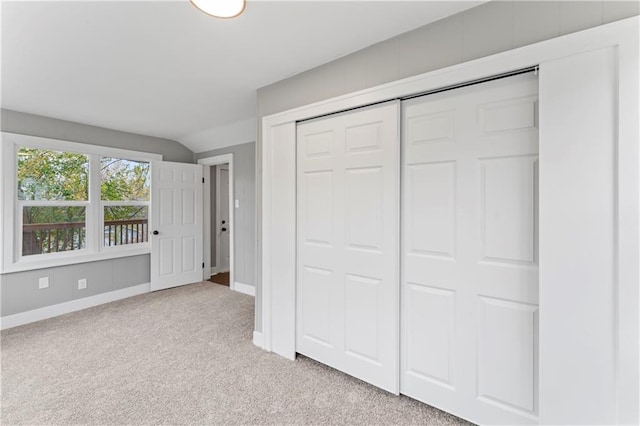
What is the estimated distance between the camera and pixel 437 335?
182 centimetres

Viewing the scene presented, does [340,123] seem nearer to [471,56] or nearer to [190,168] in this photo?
[471,56]

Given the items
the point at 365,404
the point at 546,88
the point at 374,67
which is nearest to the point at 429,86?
the point at 374,67

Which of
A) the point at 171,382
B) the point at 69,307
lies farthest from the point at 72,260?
the point at 171,382

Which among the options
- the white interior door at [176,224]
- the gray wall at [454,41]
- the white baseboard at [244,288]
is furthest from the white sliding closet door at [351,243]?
the white interior door at [176,224]

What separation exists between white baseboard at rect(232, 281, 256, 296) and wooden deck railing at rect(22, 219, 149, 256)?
1542 millimetres

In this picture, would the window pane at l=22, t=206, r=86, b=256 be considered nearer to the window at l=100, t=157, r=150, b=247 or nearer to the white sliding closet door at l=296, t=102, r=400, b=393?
the window at l=100, t=157, r=150, b=247

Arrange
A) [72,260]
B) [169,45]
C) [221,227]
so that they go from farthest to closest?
[221,227]
[72,260]
[169,45]

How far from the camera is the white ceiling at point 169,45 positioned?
1637 mm

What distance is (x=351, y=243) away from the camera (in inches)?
85.0

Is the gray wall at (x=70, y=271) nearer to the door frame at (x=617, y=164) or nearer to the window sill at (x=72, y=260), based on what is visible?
the window sill at (x=72, y=260)

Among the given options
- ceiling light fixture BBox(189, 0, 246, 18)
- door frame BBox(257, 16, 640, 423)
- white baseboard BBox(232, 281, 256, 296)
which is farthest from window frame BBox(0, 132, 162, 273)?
door frame BBox(257, 16, 640, 423)

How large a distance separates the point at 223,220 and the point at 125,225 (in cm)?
167

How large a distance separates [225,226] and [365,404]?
4445mm

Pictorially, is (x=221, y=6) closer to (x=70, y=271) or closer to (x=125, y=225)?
(x=70, y=271)
